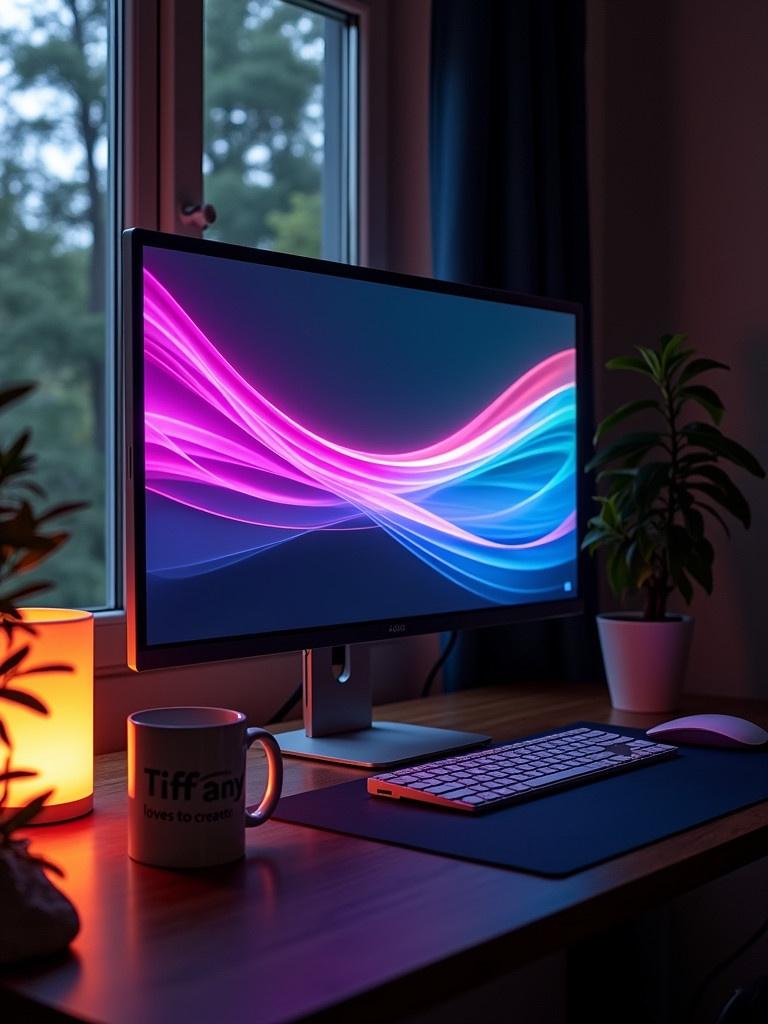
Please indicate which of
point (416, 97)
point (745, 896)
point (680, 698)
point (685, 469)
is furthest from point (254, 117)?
point (745, 896)

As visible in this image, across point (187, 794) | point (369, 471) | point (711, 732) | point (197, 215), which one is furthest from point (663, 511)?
point (187, 794)

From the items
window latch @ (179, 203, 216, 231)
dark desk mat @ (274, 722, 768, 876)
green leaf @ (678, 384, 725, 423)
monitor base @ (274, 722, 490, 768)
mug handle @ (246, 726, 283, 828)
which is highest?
window latch @ (179, 203, 216, 231)

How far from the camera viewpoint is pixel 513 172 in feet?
5.87

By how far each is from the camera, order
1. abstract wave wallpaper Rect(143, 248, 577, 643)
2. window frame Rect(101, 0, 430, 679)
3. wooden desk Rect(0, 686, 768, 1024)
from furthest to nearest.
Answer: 1. window frame Rect(101, 0, 430, 679)
2. abstract wave wallpaper Rect(143, 248, 577, 643)
3. wooden desk Rect(0, 686, 768, 1024)

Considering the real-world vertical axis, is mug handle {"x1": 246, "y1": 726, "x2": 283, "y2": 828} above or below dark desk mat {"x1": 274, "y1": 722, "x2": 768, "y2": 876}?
above

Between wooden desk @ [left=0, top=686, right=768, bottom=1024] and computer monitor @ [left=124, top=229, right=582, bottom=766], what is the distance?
0.78 feet

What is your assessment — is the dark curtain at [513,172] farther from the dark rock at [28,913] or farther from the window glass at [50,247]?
the dark rock at [28,913]

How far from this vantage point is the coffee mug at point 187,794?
2.71 feet

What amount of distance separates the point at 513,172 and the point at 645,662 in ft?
2.56

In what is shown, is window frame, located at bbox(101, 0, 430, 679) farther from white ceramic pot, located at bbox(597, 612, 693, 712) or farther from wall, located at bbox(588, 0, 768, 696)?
wall, located at bbox(588, 0, 768, 696)

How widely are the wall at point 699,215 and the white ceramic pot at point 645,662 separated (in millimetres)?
377

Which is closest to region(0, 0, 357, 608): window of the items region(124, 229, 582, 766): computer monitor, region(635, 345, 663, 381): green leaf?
region(124, 229, 582, 766): computer monitor

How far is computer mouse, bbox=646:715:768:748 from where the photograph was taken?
1.22 metres

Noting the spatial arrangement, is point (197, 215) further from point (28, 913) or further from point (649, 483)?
point (28, 913)
